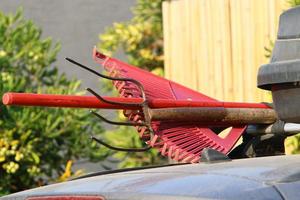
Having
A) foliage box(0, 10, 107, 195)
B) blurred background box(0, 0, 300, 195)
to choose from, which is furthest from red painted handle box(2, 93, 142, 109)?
foliage box(0, 10, 107, 195)

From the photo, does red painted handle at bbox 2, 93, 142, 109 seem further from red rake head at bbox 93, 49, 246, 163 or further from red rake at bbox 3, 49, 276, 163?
red rake head at bbox 93, 49, 246, 163

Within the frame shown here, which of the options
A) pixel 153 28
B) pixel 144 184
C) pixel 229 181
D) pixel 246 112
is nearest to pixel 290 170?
pixel 229 181

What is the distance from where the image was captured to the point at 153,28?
9.87 m

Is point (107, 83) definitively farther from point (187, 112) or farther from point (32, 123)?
point (187, 112)

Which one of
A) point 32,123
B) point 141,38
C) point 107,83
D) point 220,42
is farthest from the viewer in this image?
point 141,38

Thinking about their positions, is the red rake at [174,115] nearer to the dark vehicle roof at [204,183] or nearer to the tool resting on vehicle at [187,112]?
the tool resting on vehicle at [187,112]

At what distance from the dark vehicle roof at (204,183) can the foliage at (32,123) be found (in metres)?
4.97

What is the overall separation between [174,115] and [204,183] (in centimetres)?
76

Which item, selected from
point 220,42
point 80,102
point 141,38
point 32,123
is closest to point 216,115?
point 80,102

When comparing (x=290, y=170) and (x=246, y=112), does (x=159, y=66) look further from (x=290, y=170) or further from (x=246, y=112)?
(x=290, y=170)

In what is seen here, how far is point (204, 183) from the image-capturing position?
2613 mm

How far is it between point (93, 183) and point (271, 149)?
3.08 ft

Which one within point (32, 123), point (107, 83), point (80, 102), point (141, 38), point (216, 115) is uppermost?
point (80, 102)

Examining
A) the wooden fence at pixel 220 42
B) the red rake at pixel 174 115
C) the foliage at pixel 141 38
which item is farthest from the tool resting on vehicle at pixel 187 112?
the foliage at pixel 141 38
